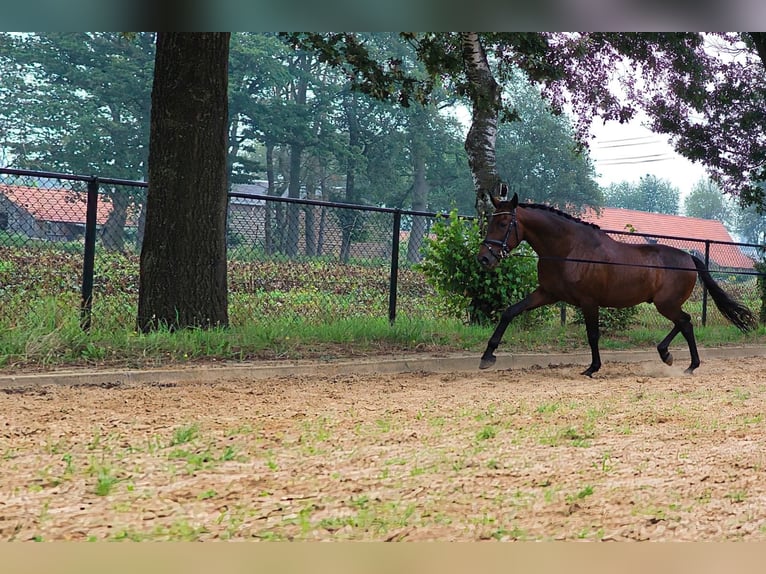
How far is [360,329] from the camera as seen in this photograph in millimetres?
9734

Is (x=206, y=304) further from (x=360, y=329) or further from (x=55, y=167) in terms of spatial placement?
(x=55, y=167)

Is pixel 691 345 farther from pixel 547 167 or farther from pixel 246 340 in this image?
pixel 547 167

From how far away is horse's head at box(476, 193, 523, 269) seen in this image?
866cm

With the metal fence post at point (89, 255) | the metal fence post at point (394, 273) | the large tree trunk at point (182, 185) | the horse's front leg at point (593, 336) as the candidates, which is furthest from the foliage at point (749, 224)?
the metal fence post at point (89, 255)

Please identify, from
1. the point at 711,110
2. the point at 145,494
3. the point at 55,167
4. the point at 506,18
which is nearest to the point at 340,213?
the point at 145,494

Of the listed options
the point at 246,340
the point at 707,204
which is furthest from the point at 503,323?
the point at 707,204

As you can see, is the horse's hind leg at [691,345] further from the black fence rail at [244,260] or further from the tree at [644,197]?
the tree at [644,197]

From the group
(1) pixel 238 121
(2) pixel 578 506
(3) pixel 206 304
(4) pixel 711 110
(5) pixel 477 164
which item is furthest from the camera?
(1) pixel 238 121

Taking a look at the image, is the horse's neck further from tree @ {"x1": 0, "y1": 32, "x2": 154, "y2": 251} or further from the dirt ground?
tree @ {"x1": 0, "y1": 32, "x2": 154, "y2": 251}

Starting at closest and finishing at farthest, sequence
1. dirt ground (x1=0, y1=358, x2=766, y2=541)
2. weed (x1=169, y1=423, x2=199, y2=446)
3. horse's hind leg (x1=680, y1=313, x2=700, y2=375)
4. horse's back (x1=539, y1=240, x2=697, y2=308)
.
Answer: dirt ground (x1=0, y1=358, x2=766, y2=541), weed (x1=169, y1=423, x2=199, y2=446), horse's back (x1=539, y1=240, x2=697, y2=308), horse's hind leg (x1=680, y1=313, x2=700, y2=375)

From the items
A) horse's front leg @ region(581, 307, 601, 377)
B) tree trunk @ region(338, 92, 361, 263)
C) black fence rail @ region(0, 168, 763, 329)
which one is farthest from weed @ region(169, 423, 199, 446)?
tree trunk @ region(338, 92, 361, 263)

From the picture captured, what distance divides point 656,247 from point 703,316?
7.19m

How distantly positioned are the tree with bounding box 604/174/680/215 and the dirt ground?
11260cm

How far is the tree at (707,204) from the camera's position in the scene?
130 meters
